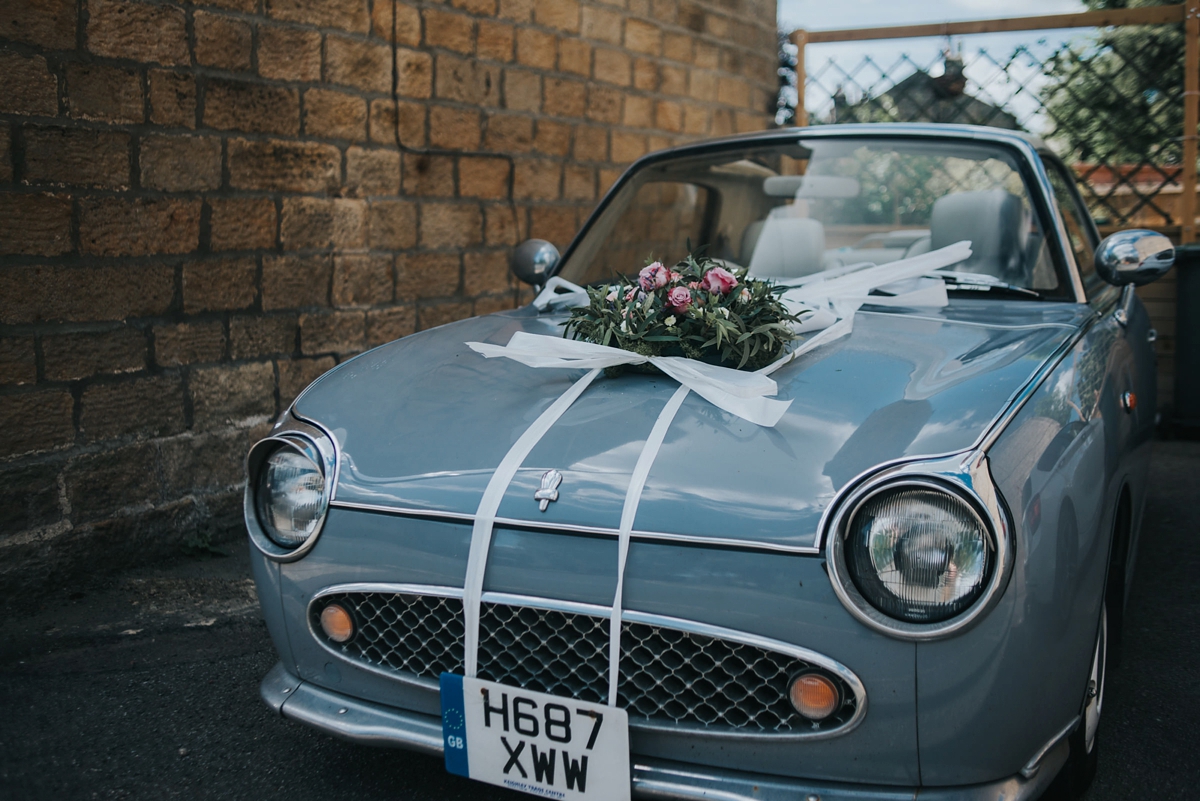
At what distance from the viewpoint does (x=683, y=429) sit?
1.76 meters

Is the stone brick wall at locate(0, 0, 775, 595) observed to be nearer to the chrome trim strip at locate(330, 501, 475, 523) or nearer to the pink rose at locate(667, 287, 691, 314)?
the chrome trim strip at locate(330, 501, 475, 523)

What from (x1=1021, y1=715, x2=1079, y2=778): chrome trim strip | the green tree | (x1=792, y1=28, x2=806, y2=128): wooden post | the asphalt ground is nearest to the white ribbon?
(x1=1021, y1=715, x2=1079, y2=778): chrome trim strip

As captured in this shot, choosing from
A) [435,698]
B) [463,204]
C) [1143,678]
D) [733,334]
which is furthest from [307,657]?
[463,204]

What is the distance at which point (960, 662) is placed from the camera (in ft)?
4.86

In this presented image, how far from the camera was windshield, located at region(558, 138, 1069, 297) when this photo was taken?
2.75m

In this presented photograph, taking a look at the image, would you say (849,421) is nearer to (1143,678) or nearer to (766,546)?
(766,546)

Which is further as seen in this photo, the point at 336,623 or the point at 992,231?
the point at 992,231

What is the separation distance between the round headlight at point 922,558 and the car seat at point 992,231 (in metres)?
1.38

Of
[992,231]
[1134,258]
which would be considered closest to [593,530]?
[992,231]

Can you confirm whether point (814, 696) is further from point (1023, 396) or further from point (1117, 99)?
point (1117, 99)

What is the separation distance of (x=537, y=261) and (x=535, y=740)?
1941 mm

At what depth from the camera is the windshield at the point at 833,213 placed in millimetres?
→ 2748

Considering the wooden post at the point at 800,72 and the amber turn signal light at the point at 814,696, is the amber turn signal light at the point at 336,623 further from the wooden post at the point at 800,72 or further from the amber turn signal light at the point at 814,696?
the wooden post at the point at 800,72

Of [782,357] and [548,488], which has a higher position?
[782,357]
